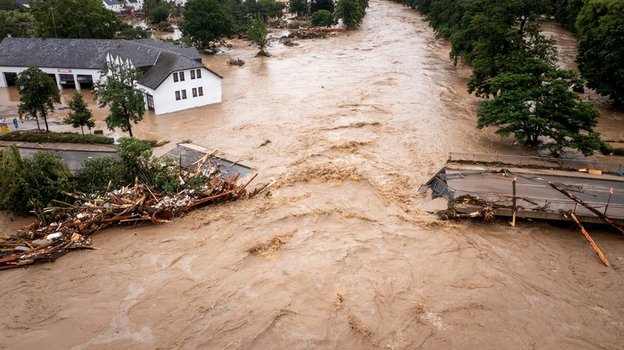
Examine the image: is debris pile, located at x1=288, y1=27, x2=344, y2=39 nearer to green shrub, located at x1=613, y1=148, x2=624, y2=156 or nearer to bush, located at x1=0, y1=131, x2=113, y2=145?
bush, located at x1=0, y1=131, x2=113, y2=145

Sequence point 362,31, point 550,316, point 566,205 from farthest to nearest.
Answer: point 362,31, point 566,205, point 550,316

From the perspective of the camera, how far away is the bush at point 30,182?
76.6 feet

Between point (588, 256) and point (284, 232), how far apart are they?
13984mm

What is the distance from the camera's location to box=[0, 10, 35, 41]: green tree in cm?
5944

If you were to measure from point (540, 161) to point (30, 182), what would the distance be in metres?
30.2

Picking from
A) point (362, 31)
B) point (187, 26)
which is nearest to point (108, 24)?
point (187, 26)

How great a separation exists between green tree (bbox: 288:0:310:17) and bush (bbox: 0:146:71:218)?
87510 mm

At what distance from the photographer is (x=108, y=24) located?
58844mm

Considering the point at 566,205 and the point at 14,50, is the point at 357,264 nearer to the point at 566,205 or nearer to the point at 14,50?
the point at 566,205

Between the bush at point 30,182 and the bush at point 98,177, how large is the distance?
91 centimetres

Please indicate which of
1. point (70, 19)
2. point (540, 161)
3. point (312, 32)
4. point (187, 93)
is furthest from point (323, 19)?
point (540, 161)

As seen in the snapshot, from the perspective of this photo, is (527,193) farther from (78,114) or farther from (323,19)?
(323,19)

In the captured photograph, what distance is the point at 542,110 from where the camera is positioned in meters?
28.6

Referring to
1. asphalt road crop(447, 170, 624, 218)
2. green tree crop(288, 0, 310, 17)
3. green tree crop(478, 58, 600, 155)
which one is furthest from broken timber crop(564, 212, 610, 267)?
green tree crop(288, 0, 310, 17)
